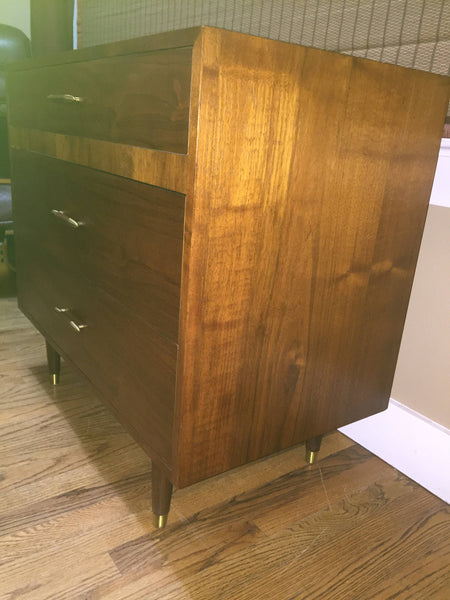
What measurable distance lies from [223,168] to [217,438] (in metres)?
0.37

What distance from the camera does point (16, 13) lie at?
6.75 feet

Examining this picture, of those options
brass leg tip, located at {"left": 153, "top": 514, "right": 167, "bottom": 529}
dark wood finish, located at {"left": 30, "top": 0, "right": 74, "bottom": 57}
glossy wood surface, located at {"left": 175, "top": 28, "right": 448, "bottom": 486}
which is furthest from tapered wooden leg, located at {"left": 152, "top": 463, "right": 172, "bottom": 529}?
dark wood finish, located at {"left": 30, "top": 0, "right": 74, "bottom": 57}

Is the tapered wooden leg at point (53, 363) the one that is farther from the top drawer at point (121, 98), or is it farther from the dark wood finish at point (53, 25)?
the dark wood finish at point (53, 25)

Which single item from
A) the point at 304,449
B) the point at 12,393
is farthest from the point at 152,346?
the point at 12,393

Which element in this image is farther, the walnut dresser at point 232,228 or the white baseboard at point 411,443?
the white baseboard at point 411,443

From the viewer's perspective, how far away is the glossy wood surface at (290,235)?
1.89 feet

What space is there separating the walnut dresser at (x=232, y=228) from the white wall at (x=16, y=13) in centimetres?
146

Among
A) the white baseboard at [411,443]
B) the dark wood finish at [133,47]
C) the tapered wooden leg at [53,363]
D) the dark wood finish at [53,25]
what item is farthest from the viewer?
the dark wood finish at [53,25]

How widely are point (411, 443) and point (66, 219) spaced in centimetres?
76

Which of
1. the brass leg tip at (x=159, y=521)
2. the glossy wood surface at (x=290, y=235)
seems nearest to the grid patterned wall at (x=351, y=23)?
the glossy wood surface at (x=290, y=235)

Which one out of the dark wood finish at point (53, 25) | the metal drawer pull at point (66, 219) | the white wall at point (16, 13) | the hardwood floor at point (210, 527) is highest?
the white wall at point (16, 13)

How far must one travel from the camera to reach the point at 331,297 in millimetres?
753

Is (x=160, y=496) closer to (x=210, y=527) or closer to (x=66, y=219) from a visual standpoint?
(x=210, y=527)

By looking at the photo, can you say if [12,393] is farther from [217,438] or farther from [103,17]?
[103,17]
